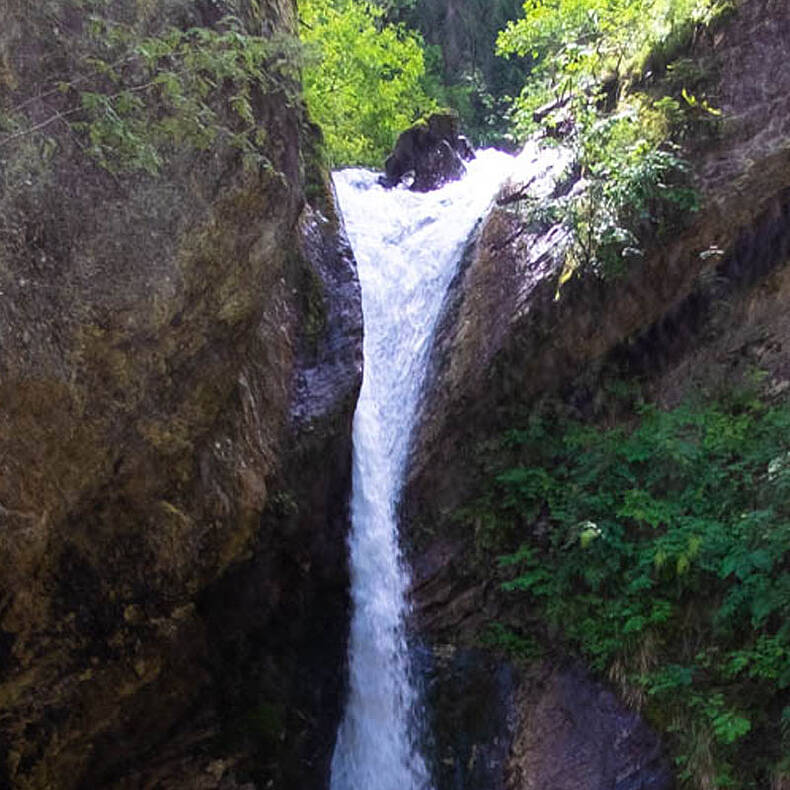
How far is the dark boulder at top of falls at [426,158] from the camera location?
1365cm

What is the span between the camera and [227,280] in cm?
556

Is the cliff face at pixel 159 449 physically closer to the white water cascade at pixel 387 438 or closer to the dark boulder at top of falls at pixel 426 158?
the white water cascade at pixel 387 438

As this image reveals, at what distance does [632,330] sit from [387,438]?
2.64m

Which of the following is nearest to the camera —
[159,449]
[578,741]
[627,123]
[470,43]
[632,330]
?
[159,449]

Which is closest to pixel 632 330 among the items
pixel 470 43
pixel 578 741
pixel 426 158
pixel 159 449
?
pixel 578 741

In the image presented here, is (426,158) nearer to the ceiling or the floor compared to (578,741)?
nearer to the ceiling

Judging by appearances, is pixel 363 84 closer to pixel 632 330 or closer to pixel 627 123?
pixel 627 123

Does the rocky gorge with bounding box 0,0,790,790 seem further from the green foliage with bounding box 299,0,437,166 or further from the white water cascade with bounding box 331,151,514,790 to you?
the green foliage with bounding box 299,0,437,166

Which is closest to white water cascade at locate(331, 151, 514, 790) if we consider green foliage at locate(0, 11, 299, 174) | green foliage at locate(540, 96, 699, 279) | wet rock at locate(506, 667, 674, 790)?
wet rock at locate(506, 667, 674, 790)

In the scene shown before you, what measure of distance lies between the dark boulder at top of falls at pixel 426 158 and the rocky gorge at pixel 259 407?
469cm

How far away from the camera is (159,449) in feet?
18.0

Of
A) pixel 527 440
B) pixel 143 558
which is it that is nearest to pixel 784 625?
pixel 527 440

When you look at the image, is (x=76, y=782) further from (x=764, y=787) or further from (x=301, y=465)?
(x=764, y=787)

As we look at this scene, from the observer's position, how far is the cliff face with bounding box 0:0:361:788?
181 inches
